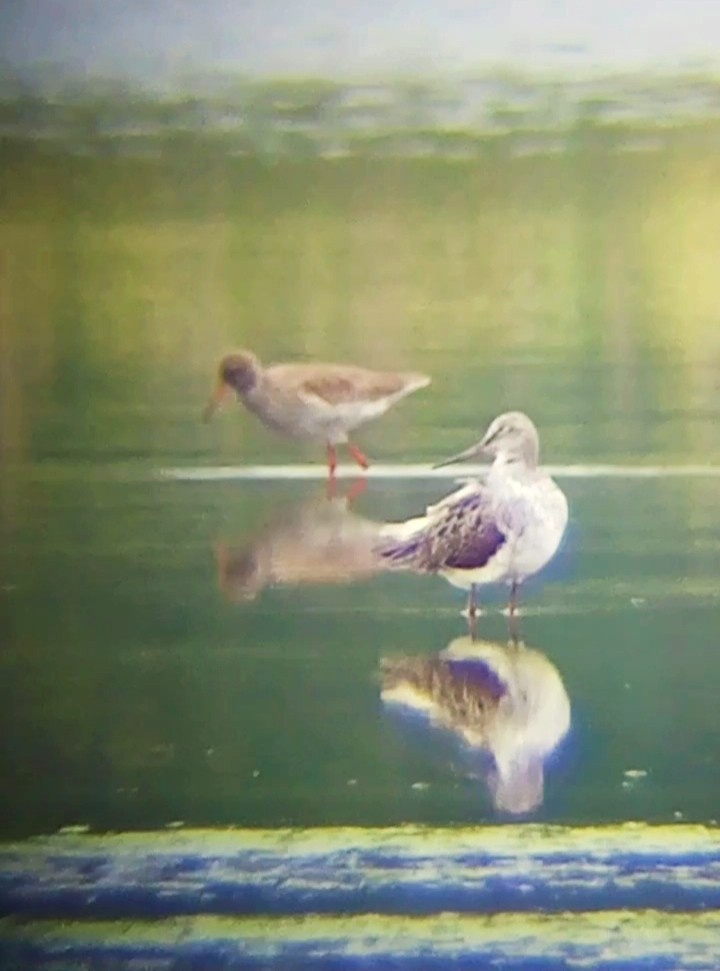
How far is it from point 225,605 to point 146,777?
229 mm

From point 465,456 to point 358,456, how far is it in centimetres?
13

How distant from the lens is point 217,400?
4.59ft

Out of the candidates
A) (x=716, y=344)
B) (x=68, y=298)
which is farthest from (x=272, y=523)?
(x=716, y=344)

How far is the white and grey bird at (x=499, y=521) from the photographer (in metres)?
1.38

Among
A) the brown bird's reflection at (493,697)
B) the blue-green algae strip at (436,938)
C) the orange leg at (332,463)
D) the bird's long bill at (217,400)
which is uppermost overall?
the bird's long bill at (217,400)

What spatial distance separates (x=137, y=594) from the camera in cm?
140

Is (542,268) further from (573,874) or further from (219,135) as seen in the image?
(573,874)

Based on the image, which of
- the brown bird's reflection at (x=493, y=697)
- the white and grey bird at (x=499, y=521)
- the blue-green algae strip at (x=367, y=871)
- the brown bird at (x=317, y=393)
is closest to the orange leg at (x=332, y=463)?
the brown bird at (x=317, y=393)

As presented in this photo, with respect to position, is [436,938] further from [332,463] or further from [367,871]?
[332,463]

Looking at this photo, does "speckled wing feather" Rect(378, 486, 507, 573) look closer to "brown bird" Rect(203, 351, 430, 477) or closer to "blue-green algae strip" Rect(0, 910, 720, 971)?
"brown bird" Rect(203, 351, 430, 477)

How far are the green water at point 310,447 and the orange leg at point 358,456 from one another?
1.4 inches

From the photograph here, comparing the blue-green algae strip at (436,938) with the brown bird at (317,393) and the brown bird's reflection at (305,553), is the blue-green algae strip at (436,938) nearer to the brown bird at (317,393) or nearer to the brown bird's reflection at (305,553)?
the brown bird's reflection at (305,553)

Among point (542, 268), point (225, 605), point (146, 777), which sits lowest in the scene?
point (146, 777)

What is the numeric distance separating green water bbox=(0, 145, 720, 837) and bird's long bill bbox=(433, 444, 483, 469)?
0.01 m
